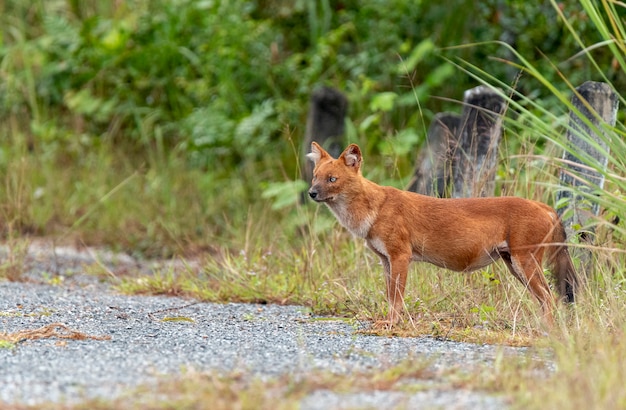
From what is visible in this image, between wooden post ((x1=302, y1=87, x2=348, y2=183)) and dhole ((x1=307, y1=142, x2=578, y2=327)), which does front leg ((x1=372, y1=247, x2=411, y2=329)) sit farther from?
wooden post ((x1=302, y1=87, x2=348, y2=183))

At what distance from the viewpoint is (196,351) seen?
4840mm

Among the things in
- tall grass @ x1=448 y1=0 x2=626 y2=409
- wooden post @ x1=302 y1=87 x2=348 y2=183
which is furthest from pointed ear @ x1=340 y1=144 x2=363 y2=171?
wooden post @ x1=302 y1=87 x2=348 y2=183

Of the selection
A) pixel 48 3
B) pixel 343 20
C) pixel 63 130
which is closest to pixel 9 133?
pixel 63 130

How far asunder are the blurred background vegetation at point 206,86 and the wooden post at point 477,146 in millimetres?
2157

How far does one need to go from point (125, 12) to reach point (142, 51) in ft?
3.26

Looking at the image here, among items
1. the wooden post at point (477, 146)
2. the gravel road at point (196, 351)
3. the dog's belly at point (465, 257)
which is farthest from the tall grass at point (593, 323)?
the wooden post at point (477, 146)

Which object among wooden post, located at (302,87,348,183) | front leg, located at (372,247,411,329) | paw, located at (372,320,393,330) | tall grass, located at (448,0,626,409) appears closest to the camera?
tall grass, located at (448,0,626,409)

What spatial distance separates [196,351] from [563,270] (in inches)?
101

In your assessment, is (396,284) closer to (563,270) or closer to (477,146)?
(563,270)

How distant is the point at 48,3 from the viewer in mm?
14992

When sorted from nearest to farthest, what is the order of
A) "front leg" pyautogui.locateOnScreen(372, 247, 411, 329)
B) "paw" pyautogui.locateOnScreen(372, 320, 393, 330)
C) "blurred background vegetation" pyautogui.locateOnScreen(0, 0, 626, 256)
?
"paw" pyautogui.locateOnScreen(372, 320, 393, 330), "front leg" pyautogui.locateOnScreen(372, 247, 411, 329), "blurred background vegetation" pyautogui.locateOnScreen(0, 0, 626, 256)

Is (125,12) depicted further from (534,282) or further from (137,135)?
(534,282)

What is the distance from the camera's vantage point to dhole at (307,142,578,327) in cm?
604

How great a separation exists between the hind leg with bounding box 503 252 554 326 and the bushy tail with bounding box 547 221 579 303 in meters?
0.18
